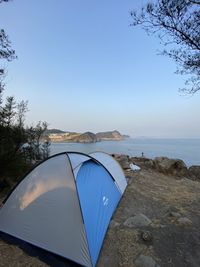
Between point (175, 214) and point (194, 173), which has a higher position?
point (194, 173)

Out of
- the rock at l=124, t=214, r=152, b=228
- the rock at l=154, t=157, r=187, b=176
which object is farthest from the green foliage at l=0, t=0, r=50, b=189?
the rock at l=154, t=157, r=187, b=176

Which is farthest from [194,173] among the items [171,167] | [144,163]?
[144,163]

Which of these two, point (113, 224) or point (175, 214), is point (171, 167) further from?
point (113, 224)

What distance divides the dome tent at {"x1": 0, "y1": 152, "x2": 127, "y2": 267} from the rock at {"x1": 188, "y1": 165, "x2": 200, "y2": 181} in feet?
19.4

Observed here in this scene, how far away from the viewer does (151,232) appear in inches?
167

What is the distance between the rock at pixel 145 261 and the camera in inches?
132

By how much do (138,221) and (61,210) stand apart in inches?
66.6

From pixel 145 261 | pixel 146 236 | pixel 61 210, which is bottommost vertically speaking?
pixel 145 261

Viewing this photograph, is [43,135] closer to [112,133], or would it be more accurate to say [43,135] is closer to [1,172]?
[1,172]

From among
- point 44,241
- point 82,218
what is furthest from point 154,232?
point 44,241

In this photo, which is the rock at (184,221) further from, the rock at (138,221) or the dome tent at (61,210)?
the dome tent at (61,210)

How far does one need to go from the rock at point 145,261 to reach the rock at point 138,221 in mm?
943

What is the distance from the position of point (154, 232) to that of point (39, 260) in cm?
202

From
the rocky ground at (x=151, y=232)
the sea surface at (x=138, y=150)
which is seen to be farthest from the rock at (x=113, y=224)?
the sea surface at (x=138, y=150)
